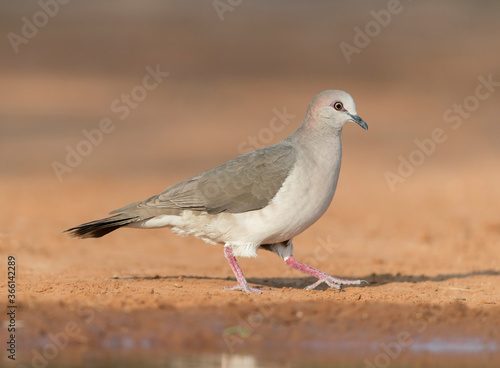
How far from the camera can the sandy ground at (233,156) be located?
Answer: 20.8ft

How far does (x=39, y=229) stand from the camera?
12023 mm

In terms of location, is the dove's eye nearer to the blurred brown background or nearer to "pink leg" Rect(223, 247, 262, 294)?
"pink leg" Rect(223, 247, 262, 294)

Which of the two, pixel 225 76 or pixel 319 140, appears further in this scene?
pixel 225 76

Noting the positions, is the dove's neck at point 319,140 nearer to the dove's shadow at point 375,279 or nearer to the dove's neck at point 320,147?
the dove's neck at point 320,147

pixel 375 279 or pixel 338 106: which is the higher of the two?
pixel 338 106

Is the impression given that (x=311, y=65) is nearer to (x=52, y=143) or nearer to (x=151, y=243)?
(x=52, y=143)

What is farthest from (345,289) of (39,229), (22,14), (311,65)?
(22,14)

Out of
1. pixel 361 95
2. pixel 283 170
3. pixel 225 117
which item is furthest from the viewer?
pixel 361 95

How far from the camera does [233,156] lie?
19031 millimetres

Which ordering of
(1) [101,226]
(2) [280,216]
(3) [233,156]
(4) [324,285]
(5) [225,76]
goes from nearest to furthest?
(2) [280,216] → (1) [101,226] → (4) [324,285] → (3) [233,156] → (5) [225,76]

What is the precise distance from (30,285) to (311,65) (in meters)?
22.1

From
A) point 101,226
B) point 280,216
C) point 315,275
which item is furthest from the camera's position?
point 315,275

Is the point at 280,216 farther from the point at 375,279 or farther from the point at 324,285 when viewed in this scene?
the point at 375,279

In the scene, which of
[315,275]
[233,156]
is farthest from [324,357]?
[233,156]
